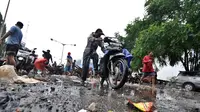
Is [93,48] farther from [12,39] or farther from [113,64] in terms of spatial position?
[12,39]

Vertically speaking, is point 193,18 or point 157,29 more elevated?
point 193,18

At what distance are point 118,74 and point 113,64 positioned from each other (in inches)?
13.2

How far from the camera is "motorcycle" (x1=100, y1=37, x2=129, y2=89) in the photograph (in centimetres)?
537

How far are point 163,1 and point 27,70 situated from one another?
54.0 feet

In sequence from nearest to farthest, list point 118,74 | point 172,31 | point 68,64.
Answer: point 118,74
point 68,64
point 172,31

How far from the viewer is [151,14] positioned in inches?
969

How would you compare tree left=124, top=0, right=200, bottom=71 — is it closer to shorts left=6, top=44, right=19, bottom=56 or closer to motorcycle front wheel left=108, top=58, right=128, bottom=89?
motorcycle front wheel left=108, top=58, right=128, bottom=89

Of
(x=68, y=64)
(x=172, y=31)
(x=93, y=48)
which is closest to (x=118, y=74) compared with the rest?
(x=93, y=48)

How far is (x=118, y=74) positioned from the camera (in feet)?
17.9

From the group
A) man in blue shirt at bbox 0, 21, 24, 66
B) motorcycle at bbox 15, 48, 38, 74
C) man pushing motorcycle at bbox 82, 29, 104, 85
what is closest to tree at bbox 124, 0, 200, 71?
motorcycle at bbox 15, 48, 38, 74

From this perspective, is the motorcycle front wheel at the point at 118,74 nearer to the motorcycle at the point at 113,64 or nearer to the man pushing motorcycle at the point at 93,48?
the motorcycle at the point at 113,64

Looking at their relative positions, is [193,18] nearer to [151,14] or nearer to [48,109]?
[151,14]

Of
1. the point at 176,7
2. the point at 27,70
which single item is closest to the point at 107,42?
the point at 27,70

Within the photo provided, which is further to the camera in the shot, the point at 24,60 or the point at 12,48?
Answer: the point at 24,60
